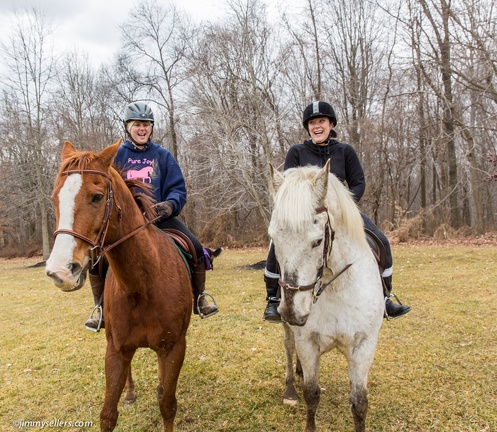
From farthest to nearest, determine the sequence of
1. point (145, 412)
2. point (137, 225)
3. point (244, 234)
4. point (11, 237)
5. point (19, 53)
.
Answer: point (11, 237) → point (244, 234) → point (19, 53) → point (145, 412) → point (137, 225)

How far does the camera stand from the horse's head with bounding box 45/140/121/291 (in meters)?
1.86

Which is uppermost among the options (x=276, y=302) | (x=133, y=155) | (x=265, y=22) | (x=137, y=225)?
(x=265, y=22)

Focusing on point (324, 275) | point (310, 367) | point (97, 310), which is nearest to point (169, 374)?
point (97, 310)

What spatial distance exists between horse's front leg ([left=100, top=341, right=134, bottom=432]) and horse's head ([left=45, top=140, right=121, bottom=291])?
108cm

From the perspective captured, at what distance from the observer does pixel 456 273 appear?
1003 centimetres

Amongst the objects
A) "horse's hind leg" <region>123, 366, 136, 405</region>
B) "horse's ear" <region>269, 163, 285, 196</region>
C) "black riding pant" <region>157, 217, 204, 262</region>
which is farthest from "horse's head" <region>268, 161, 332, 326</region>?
"horse's hind leg" <region>123, 366, 136, 405</region>

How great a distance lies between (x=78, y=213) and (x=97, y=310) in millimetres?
1795

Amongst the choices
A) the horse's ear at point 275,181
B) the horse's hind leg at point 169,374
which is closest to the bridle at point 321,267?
the horse's ear at point 275,181

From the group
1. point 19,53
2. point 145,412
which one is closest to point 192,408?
point 145,412

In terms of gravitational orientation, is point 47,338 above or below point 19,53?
below

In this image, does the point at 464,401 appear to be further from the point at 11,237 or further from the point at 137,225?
the point at 11,237

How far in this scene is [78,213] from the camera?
2.00 metres

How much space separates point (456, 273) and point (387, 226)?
966cm

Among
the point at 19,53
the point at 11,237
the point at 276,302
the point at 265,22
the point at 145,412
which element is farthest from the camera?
the point at 11,237
